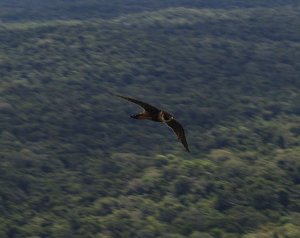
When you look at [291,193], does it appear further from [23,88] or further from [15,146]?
[23,88]

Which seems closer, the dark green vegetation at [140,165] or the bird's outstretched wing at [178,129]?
the bird's outstretched wing at [178,129]

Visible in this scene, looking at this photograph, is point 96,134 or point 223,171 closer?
point 223,171

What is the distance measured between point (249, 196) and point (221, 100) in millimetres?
62663

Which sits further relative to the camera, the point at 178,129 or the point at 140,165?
the point at 140,165

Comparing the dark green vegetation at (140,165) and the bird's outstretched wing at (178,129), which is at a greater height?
the bird's outstretched wing at (178,129)

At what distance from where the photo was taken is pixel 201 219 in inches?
4811

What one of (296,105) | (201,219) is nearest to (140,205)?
(201,219)

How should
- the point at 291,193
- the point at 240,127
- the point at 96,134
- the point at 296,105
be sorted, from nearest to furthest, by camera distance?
the point at 291,193, the point at 96,134, the point at 240,127, the point at 296,105

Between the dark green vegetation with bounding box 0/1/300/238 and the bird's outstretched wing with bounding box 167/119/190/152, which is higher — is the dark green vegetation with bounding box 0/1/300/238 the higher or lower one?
the lower one

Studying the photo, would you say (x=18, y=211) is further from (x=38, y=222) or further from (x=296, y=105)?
(x=296, y=105)

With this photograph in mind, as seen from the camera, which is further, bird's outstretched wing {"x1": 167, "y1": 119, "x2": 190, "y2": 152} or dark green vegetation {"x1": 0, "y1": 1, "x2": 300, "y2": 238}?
dark green vegetation {"x1": 0, "y1": 1, "x2": 300, "y2": 238}

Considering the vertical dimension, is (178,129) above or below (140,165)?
above

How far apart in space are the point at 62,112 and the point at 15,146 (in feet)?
89.0

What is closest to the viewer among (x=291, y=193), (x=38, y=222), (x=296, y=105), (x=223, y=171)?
(x=38, y=222)
